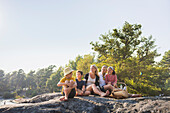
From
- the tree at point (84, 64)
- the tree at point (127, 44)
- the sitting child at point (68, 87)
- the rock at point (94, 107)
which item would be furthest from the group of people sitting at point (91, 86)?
the tree at point (84, 64)

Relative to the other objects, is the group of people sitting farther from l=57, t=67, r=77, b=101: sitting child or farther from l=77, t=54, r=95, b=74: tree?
l=77, t=54, r=95, b=74: tree

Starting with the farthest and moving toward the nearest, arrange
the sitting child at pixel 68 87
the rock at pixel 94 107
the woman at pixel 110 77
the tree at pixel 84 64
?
the tree at pixel 84 64 → the woman at pixel 110 77 → the sitting child at pixel 68 87 → the rock at pixel 94 107

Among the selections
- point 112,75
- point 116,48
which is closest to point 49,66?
point 116,48

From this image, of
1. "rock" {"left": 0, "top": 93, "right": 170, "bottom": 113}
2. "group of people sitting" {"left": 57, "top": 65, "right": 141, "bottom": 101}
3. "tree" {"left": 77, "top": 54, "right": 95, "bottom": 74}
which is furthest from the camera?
"tree" {"left": 77, "top": 54, "right": 95, "bottom": 74}

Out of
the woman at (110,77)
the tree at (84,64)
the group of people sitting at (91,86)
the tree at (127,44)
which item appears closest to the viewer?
the group of people sitting at (91,86)

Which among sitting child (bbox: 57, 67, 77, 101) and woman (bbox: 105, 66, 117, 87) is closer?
sitting child (bbox: 57, 67, 77, 101)

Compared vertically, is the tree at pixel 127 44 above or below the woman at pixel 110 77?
above

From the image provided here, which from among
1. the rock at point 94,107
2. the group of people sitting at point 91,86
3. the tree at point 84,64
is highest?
the tree at point 84,64

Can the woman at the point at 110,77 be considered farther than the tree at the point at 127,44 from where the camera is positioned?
No

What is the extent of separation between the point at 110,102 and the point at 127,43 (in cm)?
1226

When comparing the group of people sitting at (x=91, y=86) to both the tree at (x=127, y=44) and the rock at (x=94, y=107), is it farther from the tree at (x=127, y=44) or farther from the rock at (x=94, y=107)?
the tree at (x=127, y=44)

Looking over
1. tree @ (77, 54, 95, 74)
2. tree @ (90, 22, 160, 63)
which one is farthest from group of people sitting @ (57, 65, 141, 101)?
tree @ (77, 54, 95, 74)

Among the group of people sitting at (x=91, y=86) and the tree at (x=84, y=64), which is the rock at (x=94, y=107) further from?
the tree at (x=84, y=64)

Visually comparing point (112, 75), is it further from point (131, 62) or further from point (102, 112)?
point (131, 62)
